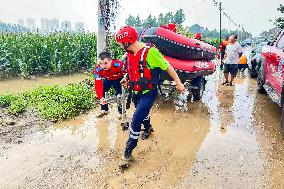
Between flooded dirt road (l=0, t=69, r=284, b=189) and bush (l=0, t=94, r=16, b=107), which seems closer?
flooded dirt road (l=0, t=69, r=284, b=189)

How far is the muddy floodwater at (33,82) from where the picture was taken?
445 inches

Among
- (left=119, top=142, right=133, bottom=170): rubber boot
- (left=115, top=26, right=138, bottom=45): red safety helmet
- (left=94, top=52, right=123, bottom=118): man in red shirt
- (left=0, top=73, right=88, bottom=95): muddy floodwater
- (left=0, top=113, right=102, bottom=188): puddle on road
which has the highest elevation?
(left=115, top=26, right=138, bottom=45): red safety helmet

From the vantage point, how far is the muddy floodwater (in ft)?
37.1

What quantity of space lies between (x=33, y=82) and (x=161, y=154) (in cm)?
846

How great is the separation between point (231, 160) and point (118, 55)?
7.90 m

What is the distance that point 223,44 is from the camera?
47.9 feet

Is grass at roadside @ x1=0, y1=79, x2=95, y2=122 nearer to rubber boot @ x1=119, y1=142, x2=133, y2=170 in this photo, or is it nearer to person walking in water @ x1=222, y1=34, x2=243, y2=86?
rubber boot @ x1=119, y1=142, x2=133, y2=170

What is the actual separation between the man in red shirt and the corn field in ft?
20.5

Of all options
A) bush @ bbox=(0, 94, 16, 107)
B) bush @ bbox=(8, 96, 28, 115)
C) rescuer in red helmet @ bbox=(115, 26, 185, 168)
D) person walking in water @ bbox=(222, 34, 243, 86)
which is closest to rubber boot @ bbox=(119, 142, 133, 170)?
rescuer in red helmet @ bbox=(115, 26, 185, 168)

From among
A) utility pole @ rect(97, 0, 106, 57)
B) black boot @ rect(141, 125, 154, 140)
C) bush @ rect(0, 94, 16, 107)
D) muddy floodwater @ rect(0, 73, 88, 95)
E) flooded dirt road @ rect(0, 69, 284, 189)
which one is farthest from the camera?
muddy floodwater @ rect(0, 73, 88, 95)

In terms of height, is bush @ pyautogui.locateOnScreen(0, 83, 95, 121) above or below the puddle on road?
above

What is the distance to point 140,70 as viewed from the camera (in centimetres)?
442

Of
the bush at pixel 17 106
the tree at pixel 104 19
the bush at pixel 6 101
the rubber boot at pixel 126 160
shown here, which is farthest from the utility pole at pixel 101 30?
the rubber boot at pixel 126 160

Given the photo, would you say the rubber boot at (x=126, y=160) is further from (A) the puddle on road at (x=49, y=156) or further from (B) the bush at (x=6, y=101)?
(B) the bush at (x=6, y=101)
